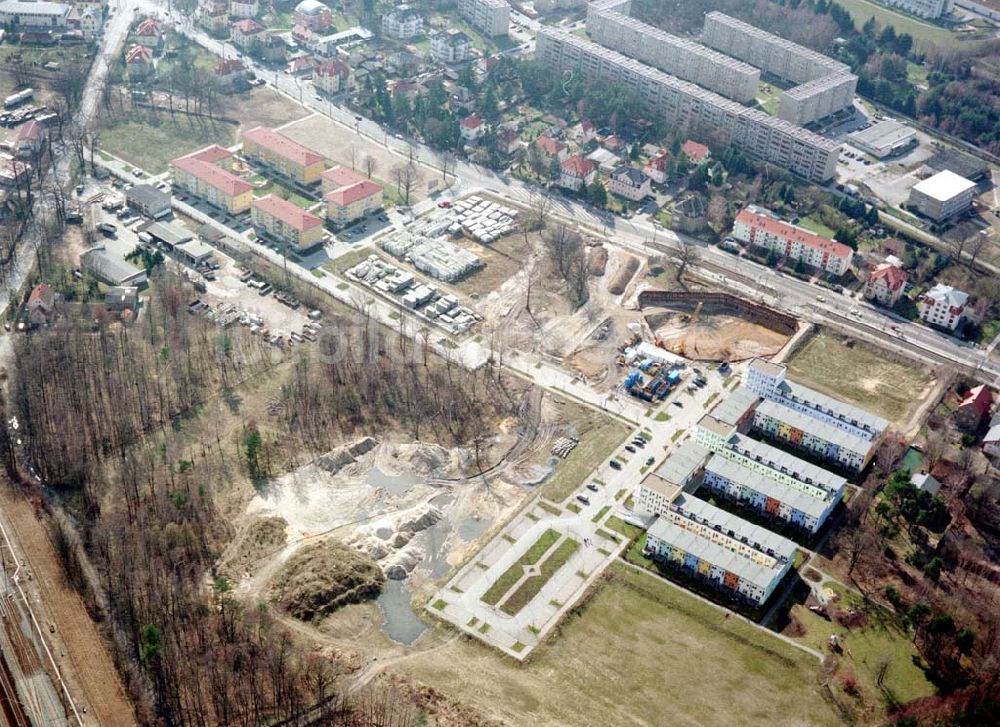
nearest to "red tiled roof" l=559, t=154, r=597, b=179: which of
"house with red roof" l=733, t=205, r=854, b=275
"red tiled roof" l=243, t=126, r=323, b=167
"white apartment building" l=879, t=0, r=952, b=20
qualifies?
"house with red roof" l=733, t=205, r=854, b=275

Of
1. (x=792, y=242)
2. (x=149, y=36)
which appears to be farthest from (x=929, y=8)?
(x=149, y=36)

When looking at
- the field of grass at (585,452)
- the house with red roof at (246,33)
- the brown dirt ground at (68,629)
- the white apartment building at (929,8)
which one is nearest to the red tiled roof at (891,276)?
A: the field of grass at (585,452)

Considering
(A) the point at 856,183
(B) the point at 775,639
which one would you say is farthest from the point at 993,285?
(B) the point at 775,639

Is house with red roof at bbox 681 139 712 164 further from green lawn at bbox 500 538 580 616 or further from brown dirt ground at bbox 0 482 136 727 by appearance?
brown dirt ground at bbox 0 482 136 727

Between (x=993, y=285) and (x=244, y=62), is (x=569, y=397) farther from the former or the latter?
(x=244, y=62)

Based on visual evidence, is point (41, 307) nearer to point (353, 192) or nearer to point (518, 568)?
point (353, 192)

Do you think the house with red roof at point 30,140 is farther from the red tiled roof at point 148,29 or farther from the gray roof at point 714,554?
the gray roof at point 714,554
